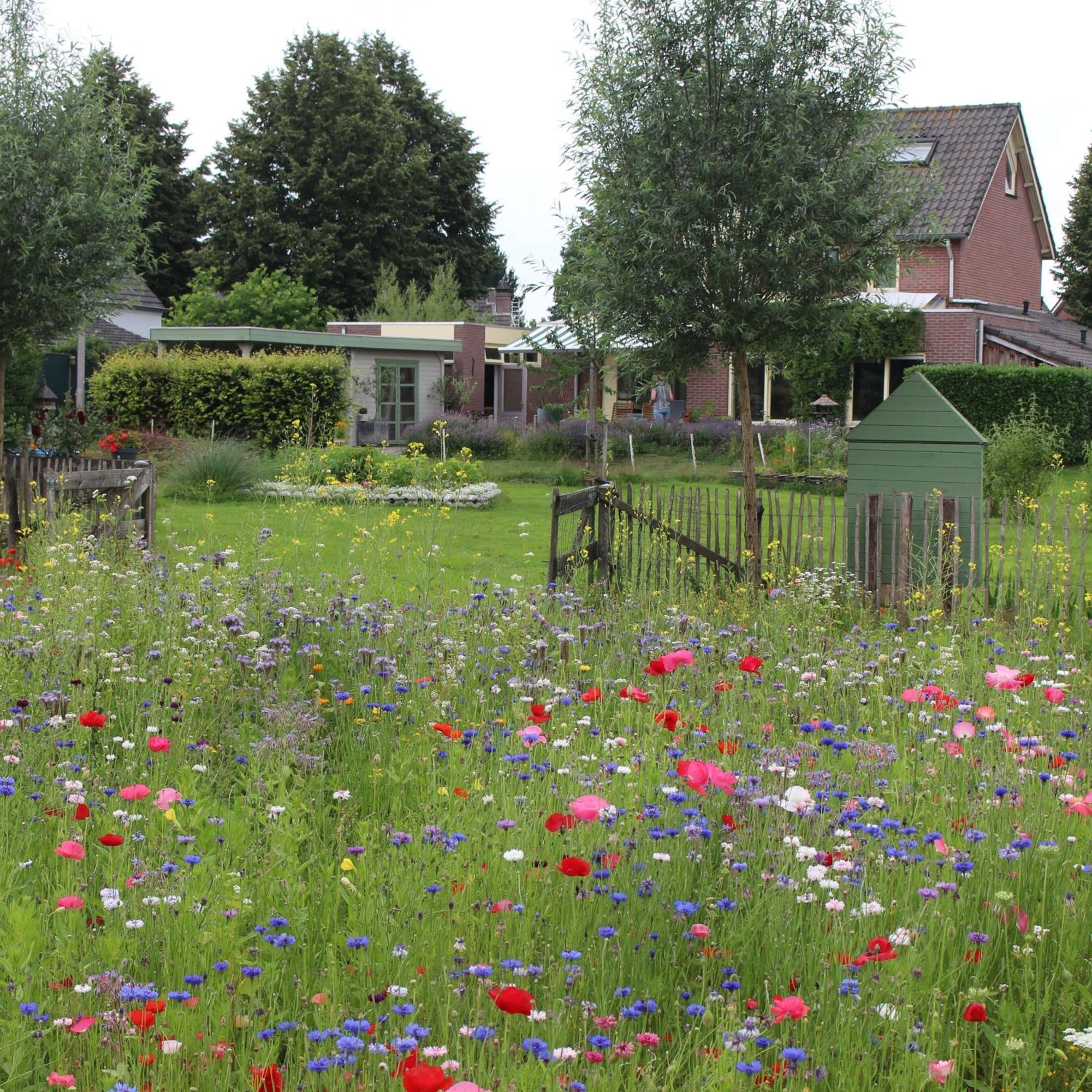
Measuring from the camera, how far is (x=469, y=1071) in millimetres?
2154

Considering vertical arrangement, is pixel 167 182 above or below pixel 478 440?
above

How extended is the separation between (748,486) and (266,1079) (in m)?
9.52

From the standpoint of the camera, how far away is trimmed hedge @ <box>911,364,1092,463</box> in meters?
23.7

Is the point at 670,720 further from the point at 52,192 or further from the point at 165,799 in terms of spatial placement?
the point at 52,192

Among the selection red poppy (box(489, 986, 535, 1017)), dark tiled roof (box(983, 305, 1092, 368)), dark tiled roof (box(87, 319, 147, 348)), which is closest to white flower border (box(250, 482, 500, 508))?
dark tiled roof (box(983, 305, 1092, 368))

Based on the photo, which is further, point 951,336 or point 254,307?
point 254,307

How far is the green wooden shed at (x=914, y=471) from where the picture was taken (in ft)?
31.9

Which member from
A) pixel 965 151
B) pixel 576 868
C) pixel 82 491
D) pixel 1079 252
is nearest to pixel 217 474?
pixel 82 491

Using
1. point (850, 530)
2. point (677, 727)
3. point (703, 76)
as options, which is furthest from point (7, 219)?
point (677, 727)

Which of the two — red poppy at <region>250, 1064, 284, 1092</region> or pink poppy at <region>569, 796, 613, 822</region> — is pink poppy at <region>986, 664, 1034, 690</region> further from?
red poppy at <region>250, 1064, 284, 1092</region>

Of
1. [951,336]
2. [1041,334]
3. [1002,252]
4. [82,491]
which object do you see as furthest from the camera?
[1002,252]

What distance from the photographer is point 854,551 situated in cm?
998

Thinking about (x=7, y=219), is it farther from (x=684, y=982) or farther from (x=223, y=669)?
(x=684, y=982)

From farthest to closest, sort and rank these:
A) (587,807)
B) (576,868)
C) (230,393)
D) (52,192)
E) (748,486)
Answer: (230,393), (52,192), (748,486), (587,807), (576,868)
